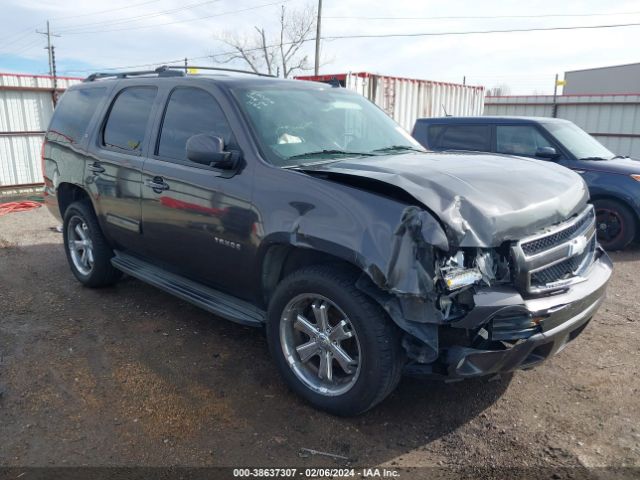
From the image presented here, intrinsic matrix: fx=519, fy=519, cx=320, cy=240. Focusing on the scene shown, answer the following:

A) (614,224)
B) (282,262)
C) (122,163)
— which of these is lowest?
(614,224)

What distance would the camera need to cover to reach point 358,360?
296 centimetres

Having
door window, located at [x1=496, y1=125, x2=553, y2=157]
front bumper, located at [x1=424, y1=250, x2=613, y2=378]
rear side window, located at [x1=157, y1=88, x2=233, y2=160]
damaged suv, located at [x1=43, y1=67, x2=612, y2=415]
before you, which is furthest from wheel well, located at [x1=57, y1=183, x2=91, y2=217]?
door window, located at [x1=496, y1=125, x2=553, y2=157]

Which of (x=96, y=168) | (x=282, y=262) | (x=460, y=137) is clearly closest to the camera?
(x=282, y=262)

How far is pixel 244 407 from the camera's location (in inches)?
128

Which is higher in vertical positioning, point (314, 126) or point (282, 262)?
point (314, 126)

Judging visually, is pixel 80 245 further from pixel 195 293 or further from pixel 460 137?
A: pixel 460 137

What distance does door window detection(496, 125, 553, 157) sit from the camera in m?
7.54

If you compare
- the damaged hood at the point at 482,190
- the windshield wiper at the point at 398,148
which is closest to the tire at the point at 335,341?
the damaged hood at the point at 482,190

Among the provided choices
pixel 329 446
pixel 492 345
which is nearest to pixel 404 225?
pixel 492 345

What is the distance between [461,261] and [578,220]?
116cm

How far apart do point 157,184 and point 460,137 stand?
554 centimetres

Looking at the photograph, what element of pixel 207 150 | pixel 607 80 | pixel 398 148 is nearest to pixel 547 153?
pixel 398 148

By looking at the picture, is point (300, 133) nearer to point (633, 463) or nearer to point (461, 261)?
point (461, 261)

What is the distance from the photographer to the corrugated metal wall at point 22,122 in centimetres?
1208
